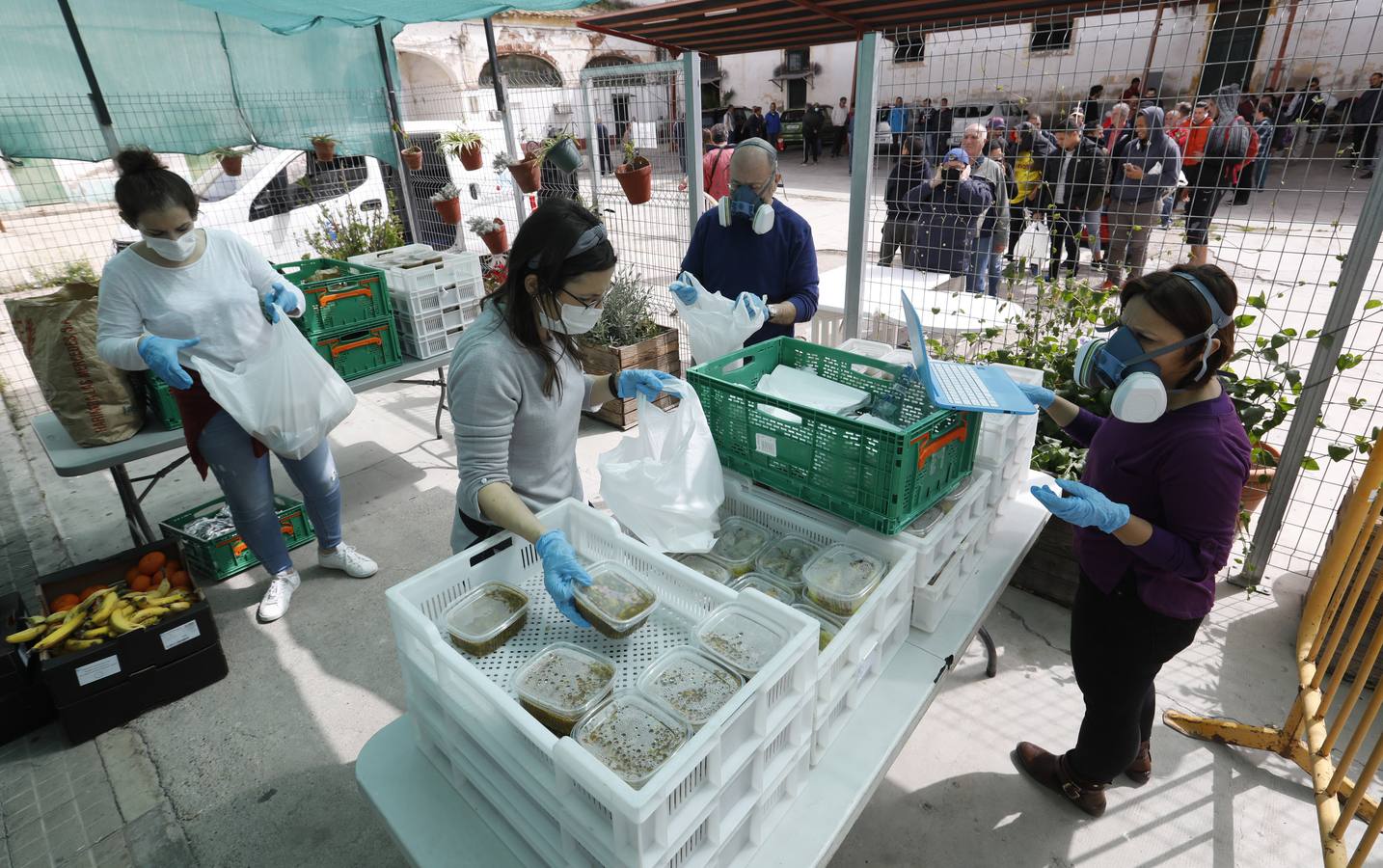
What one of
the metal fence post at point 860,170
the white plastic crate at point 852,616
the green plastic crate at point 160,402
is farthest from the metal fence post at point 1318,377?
the green plastic crate at point 160,402

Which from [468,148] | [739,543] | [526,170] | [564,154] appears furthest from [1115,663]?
[468,148]

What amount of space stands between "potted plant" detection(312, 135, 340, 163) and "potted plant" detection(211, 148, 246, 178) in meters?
0.58

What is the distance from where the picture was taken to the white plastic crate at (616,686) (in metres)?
1.05

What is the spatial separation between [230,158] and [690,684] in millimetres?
6640

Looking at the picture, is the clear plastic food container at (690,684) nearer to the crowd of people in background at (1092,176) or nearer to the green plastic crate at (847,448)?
the green plastic crate at (847,448)

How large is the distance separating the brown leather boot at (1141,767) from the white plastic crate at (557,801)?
5.41 feet

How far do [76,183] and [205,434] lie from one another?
3.86 metres

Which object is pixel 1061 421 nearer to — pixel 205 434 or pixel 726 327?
pixel 726 327

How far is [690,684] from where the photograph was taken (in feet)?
4.43

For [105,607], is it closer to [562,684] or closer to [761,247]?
[562,684]

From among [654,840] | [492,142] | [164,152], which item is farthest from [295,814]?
[492,142]

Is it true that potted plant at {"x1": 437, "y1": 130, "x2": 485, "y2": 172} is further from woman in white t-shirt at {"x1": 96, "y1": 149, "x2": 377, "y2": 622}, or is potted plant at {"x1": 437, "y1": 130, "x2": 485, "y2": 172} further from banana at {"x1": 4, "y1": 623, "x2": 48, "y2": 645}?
banana at {"x1": 4, "y1": 623, "x2": 48, "y2": 645}

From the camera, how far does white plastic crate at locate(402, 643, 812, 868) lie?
116 cm

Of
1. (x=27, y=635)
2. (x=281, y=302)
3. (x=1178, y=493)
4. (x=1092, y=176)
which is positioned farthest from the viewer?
(x=1092, y=176)
